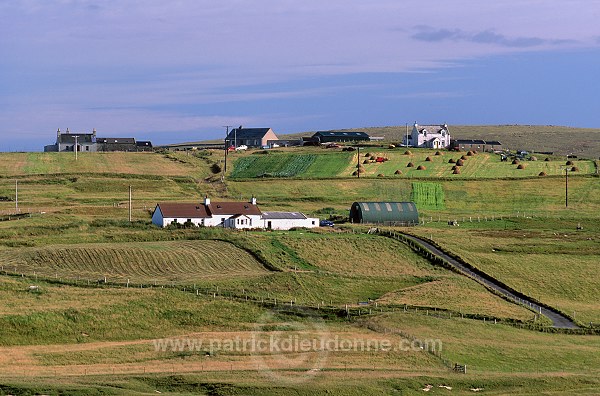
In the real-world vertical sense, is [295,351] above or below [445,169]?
below

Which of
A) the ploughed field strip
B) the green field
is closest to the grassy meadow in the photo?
the ploughed field strip

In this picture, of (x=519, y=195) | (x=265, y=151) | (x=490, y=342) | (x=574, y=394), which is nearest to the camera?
(x=574, y=394)

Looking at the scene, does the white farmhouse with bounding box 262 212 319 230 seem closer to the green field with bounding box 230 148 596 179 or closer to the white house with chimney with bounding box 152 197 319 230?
the white house with chimney with bounding box 152 197 319 230

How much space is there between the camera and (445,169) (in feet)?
441

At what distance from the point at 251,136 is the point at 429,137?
3286cm

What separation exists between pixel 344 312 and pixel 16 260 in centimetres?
2451

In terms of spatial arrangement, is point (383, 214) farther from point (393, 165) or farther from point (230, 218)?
point (393, 165)

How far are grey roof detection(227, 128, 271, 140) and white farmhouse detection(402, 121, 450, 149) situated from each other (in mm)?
27008

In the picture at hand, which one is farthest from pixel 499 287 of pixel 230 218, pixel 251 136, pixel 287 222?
pixel 251 136

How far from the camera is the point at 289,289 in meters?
68.4

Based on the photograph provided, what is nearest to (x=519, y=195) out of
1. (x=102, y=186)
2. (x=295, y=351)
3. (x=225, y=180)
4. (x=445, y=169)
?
(x=445, y=169)

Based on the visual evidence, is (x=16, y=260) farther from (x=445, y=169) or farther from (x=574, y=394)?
(x=445, y=169)

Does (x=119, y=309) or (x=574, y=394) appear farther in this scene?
(x=119, y=309)

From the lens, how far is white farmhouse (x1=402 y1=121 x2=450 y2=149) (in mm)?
166875
